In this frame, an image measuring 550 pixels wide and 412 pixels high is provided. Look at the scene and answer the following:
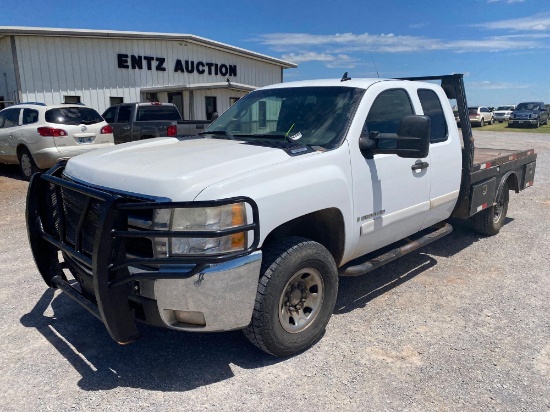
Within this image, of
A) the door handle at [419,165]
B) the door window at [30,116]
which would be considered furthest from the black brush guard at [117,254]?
the door window at [30,116]

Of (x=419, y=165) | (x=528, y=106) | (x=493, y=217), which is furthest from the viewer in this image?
(x=528, y=106)

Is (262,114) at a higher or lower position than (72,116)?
higher

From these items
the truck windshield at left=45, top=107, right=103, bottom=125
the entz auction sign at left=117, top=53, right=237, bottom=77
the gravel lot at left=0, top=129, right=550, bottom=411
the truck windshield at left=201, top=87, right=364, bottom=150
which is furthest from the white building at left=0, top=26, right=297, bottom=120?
the truck windshield at left=201, top=87, right=364, bottom=150

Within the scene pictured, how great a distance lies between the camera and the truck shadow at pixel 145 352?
312 cm

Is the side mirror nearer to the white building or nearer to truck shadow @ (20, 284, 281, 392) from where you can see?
truck shadow @ (20, 284, 281, 392)

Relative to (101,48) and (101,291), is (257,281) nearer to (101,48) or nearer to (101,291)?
(101,291)

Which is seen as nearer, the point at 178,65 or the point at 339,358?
the point at 339,358

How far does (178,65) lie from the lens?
22094 millimetres

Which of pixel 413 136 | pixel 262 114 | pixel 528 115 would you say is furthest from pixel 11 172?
pixel 528 115

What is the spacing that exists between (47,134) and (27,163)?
1185 mm

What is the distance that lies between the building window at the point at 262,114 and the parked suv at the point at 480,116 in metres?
34.4

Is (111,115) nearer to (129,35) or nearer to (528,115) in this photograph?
(129,35)

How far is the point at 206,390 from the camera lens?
3.00m

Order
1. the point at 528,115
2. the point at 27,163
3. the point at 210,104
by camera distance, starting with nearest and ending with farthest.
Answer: the point at 27,163, the point at 210,104, the point at 528,115
